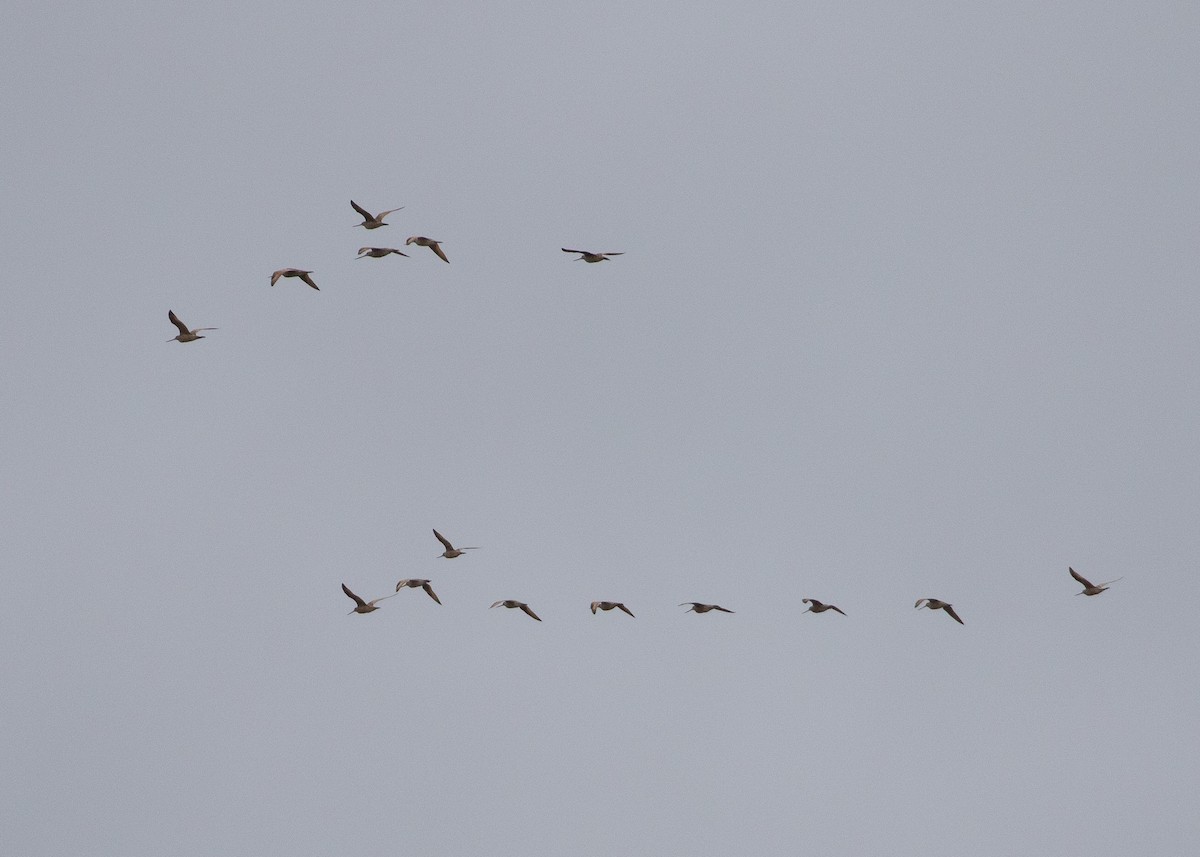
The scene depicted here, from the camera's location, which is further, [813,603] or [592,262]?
[813,603]

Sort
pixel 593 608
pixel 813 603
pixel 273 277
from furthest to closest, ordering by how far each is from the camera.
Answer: pixel 813 603 → pixel 593 608 → pixel 273 277

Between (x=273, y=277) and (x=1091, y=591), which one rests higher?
(x=273, y=277)

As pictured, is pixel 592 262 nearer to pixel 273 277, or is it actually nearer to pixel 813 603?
pixel 273 277

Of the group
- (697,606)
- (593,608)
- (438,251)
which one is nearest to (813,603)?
(697,606)

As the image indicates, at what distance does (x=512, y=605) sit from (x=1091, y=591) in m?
25.6

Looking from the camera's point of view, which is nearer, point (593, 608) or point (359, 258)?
point (359, 258)

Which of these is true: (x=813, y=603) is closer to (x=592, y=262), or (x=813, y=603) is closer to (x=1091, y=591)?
(x=1091, y=591)

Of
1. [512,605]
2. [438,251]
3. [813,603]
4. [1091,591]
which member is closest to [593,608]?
[512,605]

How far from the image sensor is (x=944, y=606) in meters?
78.9

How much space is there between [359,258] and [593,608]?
58.6ft

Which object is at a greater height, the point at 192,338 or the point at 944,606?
the point at 192,338

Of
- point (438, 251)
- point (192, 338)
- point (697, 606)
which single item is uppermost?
point (438, 251)

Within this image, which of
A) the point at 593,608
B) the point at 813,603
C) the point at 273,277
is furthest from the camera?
the point at 813,603

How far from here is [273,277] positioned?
70312mm
